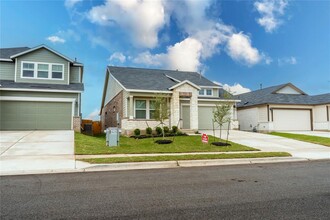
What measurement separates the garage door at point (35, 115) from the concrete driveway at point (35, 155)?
5.92m

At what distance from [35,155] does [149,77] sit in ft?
53.0

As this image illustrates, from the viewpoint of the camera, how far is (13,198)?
5562 mm

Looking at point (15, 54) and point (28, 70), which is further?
point (15, 54)

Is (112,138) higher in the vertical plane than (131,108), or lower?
lower

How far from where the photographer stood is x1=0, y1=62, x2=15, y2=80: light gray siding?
907 inches

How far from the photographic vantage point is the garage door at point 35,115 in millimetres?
20906

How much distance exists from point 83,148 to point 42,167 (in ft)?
13.4

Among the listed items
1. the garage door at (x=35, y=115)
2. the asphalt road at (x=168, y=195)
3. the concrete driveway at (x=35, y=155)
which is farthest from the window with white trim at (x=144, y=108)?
the asphalt road at (x=168, y=195)

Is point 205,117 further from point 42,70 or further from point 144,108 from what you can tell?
point 42,70

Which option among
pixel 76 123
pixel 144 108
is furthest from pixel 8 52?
pixel 144 108

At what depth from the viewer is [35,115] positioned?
843 inches

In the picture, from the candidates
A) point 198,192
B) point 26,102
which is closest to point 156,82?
point 26,102

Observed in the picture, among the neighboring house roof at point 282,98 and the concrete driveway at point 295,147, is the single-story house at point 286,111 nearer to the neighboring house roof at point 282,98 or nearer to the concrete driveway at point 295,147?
the neighboring house roof at point 282,98

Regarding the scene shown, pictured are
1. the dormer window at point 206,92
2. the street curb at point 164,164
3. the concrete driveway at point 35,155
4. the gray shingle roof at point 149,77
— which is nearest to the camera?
the street curb at point 164,164
